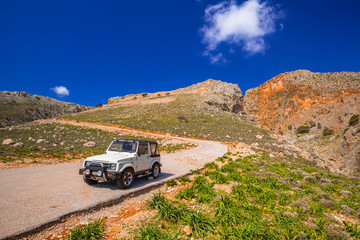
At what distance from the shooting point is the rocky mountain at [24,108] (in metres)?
67.2

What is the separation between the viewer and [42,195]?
6.18 m

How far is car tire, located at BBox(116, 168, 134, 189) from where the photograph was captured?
7.02 meters

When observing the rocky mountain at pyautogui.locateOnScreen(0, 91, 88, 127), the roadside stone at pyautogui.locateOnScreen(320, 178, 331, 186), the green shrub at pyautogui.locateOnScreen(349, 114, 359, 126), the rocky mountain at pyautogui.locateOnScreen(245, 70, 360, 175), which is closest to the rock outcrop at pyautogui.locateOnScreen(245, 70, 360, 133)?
the rocky mountain at pyautogui.locateOnScreen(245, 70, 360, 175)

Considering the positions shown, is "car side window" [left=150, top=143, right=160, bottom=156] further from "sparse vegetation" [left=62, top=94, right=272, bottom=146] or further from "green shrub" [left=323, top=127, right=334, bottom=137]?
"green shrub" [left=323, top=127, right=334, bottom=137]

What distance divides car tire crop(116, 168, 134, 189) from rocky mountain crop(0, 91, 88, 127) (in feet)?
237

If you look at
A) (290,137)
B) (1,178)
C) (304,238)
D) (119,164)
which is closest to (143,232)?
(119,164)

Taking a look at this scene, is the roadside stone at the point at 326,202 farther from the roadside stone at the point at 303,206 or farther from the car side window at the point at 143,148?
the car side window at the point at 143,148

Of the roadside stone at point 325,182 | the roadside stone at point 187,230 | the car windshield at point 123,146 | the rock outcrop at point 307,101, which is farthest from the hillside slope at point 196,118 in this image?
the roadside stone at point 187,230

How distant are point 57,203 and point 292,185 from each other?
A: 10923 millimetres

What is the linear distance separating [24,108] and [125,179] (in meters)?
102

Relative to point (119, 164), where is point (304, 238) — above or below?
below

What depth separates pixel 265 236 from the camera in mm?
4203

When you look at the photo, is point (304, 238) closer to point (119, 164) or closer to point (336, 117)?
point (119, 164)

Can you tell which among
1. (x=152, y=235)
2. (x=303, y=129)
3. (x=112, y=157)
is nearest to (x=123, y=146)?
(x=112, y=157)
